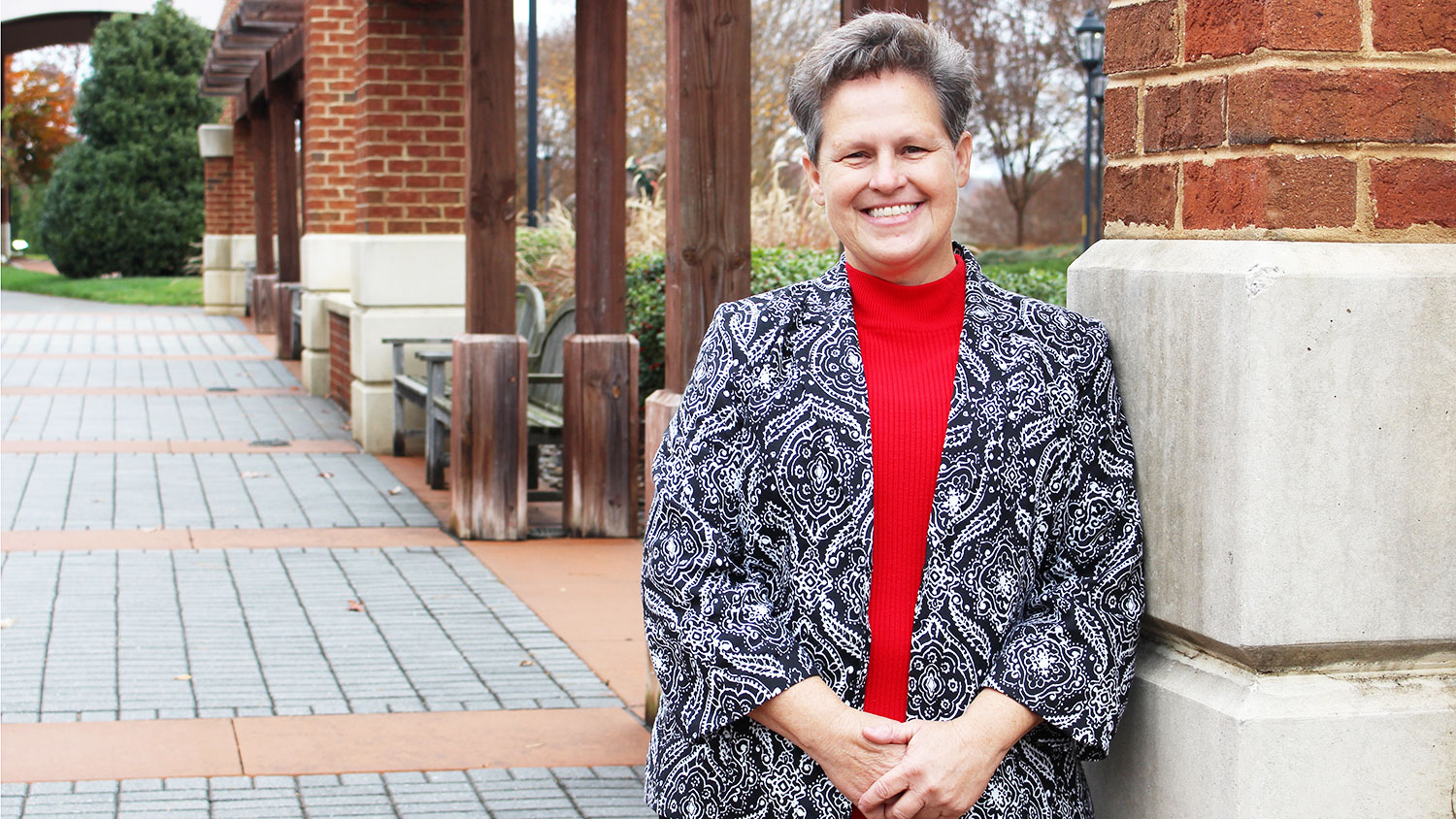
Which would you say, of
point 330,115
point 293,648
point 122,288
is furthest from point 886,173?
point 122,288

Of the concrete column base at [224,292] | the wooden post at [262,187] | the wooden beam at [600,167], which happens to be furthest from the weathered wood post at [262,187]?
the wooden beam at [600,167]

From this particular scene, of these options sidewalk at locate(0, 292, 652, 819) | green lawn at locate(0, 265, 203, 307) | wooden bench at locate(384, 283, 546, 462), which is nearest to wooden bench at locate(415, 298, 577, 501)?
wooden bench at locate(384, 283, 546, 462)

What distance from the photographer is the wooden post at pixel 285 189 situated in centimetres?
1731

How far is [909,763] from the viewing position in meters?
2.14

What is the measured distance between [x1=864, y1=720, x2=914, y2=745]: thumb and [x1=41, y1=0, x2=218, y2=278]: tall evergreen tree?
36559 millimetres

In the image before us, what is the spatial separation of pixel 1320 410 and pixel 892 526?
57 centimetres

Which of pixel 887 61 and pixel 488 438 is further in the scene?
pixel 488 438

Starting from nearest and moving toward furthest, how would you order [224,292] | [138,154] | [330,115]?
1. [330,115]
2. [224,292]
3. [138,154]

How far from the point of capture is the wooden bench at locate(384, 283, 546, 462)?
9891 millimetres

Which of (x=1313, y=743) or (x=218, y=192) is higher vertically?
(x=218, y=192)

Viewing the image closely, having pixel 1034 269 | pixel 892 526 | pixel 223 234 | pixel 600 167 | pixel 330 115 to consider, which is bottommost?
pixel 892 526

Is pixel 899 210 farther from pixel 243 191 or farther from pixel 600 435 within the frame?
pixel 243 191

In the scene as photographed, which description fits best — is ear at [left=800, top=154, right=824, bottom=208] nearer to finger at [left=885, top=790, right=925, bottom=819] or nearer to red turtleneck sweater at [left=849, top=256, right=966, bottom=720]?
red turtleneck sweater at [left=849, top=256, right=966, bottom=720]

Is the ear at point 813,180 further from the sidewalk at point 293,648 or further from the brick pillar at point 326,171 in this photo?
the brick pillar at point 326,171
